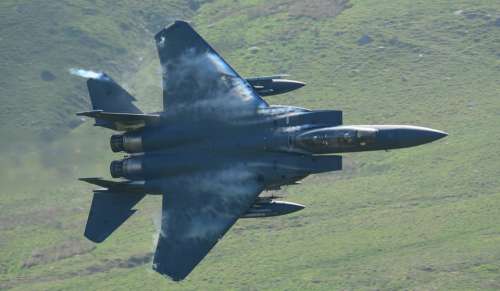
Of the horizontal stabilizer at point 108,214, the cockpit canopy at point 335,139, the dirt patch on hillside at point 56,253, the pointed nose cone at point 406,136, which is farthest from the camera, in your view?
the dirt patch on hillside at point 56,253

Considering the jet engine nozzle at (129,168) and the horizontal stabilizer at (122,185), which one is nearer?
the jet engine nozzle at (129,168)

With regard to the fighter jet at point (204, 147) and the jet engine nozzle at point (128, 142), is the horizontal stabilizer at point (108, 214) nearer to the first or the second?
the fighter jet at point (204, 147)

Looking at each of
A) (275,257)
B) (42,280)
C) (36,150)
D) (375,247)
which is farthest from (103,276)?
(36,150)

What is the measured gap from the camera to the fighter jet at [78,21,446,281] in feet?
171

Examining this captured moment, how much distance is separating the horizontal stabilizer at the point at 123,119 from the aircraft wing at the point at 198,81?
59.6 inches

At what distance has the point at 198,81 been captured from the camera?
56.5 metres

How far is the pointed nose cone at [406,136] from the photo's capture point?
1982 inches

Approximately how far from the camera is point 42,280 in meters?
192

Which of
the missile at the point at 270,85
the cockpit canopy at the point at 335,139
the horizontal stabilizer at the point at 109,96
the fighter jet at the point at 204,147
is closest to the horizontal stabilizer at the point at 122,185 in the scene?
the fighter jet at the point at 204,147

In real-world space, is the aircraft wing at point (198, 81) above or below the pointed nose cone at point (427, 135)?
above

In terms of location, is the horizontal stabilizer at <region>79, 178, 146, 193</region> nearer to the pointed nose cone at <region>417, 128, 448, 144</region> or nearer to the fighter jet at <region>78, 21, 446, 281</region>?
the fighter jet at <region>78, 21, 446, 281</region>

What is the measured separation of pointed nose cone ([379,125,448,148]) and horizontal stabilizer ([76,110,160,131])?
12.5 m

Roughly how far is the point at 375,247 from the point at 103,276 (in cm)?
4878

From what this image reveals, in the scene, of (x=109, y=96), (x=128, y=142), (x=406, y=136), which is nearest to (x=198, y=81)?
(x=128, y=142)
